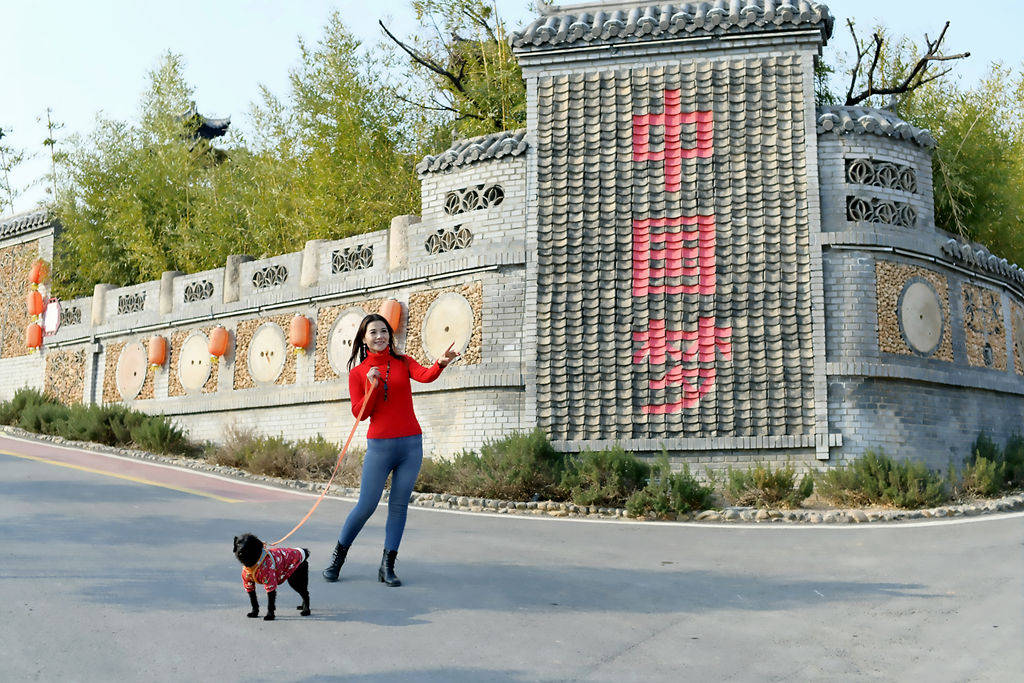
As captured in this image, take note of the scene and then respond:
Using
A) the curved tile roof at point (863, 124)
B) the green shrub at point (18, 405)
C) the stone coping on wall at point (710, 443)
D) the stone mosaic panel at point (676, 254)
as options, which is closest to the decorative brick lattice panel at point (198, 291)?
the green shrub at point (18, 405)

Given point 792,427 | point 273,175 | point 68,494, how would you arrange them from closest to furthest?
point 68,494, point 792,427, point 273,175

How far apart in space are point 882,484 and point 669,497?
8.25 ft

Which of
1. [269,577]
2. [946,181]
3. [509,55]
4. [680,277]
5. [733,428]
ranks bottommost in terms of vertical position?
[269,577]

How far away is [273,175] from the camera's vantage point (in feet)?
69.6

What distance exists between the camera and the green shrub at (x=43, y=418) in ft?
58.8

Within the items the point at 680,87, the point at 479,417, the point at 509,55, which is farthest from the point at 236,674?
the point at 509,55

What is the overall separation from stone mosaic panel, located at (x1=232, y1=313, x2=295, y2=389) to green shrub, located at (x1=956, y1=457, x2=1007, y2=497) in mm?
10405

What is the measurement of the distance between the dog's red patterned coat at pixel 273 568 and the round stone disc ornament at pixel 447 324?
8.04 metres

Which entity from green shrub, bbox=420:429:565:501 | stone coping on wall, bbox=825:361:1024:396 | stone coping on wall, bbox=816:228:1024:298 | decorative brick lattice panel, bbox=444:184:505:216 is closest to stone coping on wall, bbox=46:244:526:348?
decorative brick lattice panel, bbox=444:184:505:216

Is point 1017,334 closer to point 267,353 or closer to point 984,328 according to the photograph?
point 984,328

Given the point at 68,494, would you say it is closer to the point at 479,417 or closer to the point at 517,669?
the point at 479,417

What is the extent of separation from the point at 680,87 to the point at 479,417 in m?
5.50

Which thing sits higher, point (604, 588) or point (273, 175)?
point (273, 175)

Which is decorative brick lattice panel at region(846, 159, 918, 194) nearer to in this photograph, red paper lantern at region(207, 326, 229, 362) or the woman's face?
the woman's face
